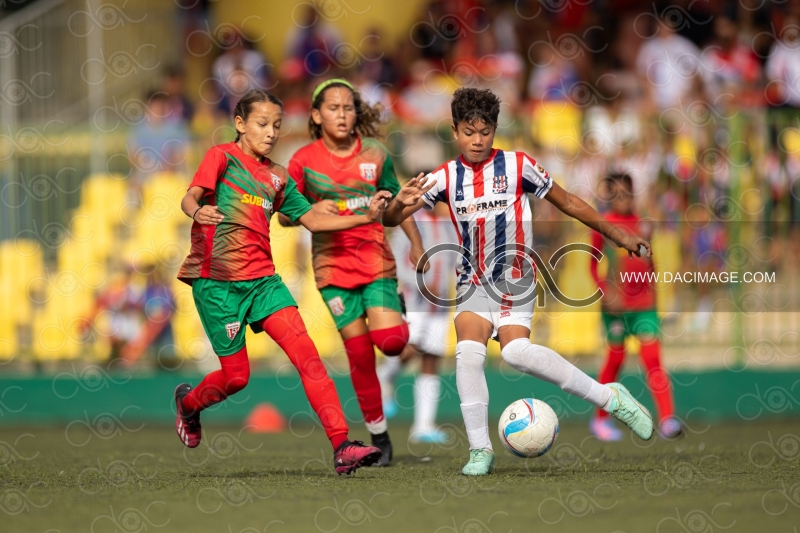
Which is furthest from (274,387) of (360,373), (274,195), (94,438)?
(274,195)

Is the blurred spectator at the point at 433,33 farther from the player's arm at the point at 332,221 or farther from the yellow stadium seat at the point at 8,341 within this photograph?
the player's arm at the point at 332,221

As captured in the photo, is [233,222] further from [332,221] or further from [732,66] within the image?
[732,66]

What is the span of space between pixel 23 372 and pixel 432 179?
21.2 ft

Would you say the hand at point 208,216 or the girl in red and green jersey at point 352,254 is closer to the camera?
the hand at point 208,216

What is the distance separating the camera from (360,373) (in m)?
6.88

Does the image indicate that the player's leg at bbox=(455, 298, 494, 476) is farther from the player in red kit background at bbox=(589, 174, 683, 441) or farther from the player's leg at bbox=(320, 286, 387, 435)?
the player in red kit background at bbox=(589, 174, 683, 441)

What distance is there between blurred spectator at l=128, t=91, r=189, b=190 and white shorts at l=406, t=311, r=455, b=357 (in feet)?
9.98

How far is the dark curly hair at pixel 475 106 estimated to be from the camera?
5859 millimetres

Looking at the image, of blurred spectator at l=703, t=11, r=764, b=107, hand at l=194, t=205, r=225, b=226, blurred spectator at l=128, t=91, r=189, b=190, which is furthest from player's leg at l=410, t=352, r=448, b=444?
blurred spectator at l=703, t=11, r=764, b=107

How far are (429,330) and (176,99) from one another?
6326 millimetres

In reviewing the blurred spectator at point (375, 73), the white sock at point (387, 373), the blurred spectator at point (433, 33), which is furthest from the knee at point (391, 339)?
the blurred spectator at point (433, 33)

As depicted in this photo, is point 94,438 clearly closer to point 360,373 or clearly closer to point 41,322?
point 41,322

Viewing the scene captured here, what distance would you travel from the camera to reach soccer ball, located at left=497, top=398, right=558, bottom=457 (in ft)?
18.9

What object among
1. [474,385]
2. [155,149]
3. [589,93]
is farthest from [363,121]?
[589,93]
